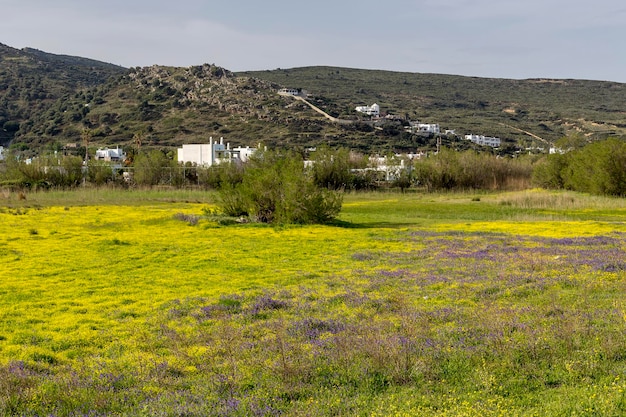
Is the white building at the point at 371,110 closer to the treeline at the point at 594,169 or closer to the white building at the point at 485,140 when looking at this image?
the white building at the point at 485,140

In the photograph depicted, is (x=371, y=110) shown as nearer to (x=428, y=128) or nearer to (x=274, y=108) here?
(x=428, y=128)

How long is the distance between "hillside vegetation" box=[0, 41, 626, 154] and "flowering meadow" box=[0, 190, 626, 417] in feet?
231

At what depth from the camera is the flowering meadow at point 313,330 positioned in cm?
589

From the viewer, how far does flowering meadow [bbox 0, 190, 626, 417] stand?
589 centimetres

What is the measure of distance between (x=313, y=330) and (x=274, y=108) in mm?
105372

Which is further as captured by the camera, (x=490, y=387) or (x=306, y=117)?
(x=306, y=117)

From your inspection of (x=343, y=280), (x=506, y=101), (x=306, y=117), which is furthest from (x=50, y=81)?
(x=343, y=280)

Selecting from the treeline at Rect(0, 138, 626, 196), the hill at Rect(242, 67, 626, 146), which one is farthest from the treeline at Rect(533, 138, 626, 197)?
the hill at Rect(242, 67, 626, 146)

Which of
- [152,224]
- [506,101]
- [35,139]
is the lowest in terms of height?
[152,224]

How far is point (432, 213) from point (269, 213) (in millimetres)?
12665

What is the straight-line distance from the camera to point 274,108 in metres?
112

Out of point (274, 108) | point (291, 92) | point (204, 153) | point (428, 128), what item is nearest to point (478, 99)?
point (428, 128)

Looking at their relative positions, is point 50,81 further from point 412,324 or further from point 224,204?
point 412,324

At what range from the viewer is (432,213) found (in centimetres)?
3688
